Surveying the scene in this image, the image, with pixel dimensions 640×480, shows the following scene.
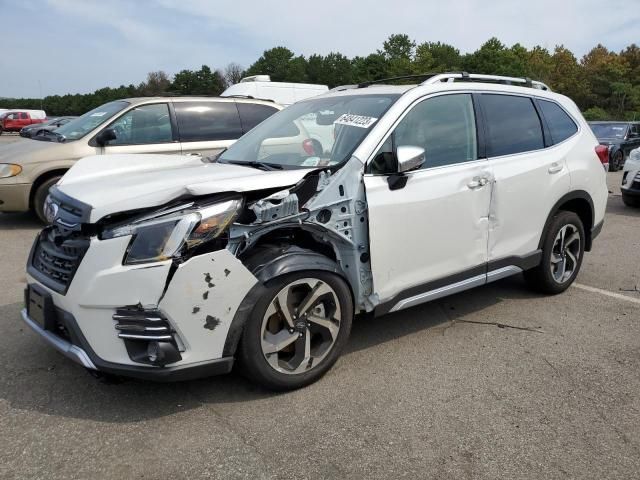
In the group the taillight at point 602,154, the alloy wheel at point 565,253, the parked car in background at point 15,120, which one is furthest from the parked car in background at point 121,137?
the parked car in background at point 15,120

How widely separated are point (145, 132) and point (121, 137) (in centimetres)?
34

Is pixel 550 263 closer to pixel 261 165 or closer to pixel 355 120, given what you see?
pixel 355 120

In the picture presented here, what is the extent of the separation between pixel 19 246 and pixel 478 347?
5.53m

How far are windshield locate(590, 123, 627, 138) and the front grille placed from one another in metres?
17.0

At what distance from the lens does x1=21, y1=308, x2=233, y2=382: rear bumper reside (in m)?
2.71

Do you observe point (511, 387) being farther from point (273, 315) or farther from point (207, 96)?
point (207, 96)

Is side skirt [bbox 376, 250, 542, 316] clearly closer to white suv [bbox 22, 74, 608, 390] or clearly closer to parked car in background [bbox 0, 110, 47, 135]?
white suv [bbox 22, 74, 608, 390]

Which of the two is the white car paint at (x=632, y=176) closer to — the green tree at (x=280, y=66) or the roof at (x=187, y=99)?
the roof at (x=187, y=99)

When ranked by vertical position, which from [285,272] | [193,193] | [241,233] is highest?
[193,193]

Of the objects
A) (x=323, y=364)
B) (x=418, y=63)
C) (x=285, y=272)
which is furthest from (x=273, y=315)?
(x=418, y=63)

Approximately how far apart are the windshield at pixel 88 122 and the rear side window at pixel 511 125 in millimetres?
5598

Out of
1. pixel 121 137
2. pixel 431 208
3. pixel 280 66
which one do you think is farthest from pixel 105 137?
pixel 280 66

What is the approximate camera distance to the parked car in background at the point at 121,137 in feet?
23.9

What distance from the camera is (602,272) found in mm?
5648
